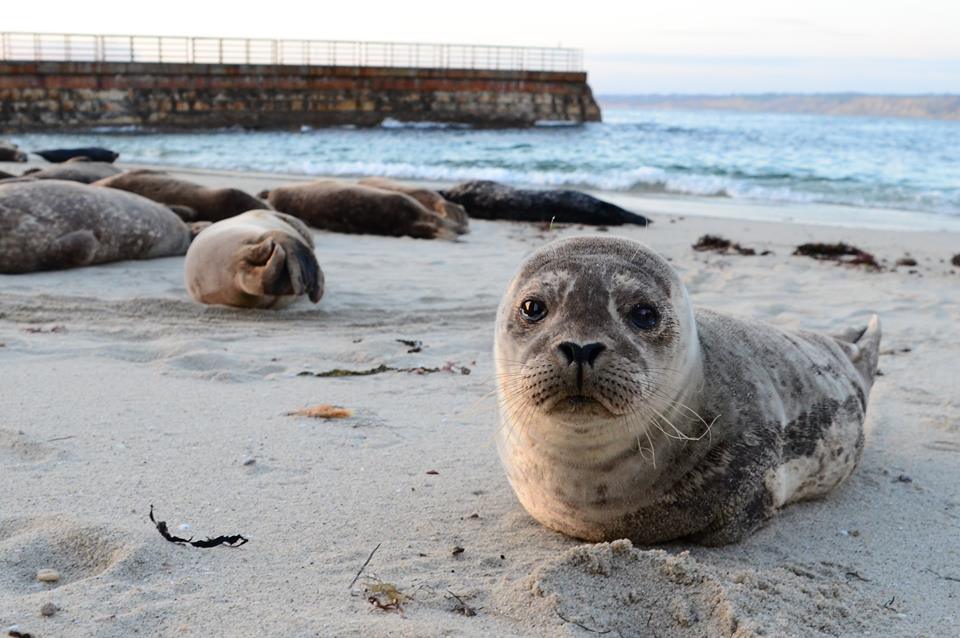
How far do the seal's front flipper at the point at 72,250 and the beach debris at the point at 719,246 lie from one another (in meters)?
4.92

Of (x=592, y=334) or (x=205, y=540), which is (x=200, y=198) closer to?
(x=205, y=540)

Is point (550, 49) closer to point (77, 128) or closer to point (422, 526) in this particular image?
point (77, 128)

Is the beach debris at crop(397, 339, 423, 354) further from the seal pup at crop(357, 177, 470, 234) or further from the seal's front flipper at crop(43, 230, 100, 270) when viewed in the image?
the seal pup at crop(357, 177, 470, 234)

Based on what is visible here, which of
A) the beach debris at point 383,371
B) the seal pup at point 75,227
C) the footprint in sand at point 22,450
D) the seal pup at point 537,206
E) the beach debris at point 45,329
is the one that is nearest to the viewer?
the footprint in sand at point 22,450

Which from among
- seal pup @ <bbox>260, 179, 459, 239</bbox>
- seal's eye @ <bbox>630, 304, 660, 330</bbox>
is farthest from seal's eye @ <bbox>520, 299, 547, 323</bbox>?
seal pup @ <bbox>260, 179, 459, 239</bbox>

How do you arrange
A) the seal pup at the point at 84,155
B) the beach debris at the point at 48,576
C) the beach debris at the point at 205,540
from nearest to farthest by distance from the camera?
the beach debris at the point at 48,576 < the beach debris at the point at 205,540 < the seal pup at the point at 84,155

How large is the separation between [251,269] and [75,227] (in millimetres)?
1939

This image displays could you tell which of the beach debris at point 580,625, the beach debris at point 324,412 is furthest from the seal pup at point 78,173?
the beach debris at point 580,625

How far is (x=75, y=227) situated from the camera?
24.4 ft

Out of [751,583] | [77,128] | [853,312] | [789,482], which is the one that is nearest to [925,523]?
[789,482]

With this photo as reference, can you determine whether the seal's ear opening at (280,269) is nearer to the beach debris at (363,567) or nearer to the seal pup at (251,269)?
the seal pup at (251,269)

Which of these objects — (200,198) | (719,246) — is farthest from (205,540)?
(719,246)

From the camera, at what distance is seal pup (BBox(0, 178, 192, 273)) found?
7.16 meters

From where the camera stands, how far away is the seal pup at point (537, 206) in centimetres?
1118
